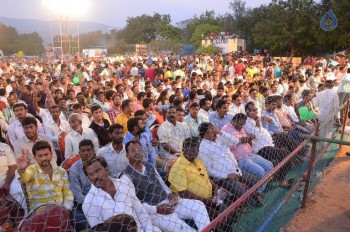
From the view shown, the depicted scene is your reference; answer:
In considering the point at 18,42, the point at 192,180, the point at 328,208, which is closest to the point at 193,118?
the point at 192,180

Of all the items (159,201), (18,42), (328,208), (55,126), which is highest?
(18,42)

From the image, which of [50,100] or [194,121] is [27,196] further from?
[50,100]

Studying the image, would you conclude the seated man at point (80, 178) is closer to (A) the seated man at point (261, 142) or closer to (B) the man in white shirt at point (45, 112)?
(B) the man in white shirt at point (45, 112)

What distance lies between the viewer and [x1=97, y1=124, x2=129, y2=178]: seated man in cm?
397

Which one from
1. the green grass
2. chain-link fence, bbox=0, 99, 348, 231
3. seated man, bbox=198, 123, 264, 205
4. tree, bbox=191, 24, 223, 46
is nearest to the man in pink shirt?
chain-link fence, bbox=0, 99, 348, 231

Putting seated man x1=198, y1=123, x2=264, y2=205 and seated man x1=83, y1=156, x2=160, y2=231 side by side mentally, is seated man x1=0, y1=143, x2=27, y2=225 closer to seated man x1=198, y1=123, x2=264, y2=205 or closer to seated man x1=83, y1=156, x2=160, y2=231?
seated man x1=83, y1=156, x2=160, y2=231

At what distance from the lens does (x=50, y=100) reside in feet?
22.2

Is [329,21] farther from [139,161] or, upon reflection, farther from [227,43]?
[227,43]

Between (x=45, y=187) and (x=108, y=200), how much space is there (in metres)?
0.78

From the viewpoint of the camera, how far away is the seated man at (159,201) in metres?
3.34

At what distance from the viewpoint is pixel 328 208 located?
472 centimetres

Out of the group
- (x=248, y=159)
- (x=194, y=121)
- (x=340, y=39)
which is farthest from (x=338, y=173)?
(x=340, y=39)

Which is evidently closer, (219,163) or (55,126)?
(219,163)

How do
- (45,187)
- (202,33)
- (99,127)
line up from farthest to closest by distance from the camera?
(202,33) → (99,127) → (45,187)
